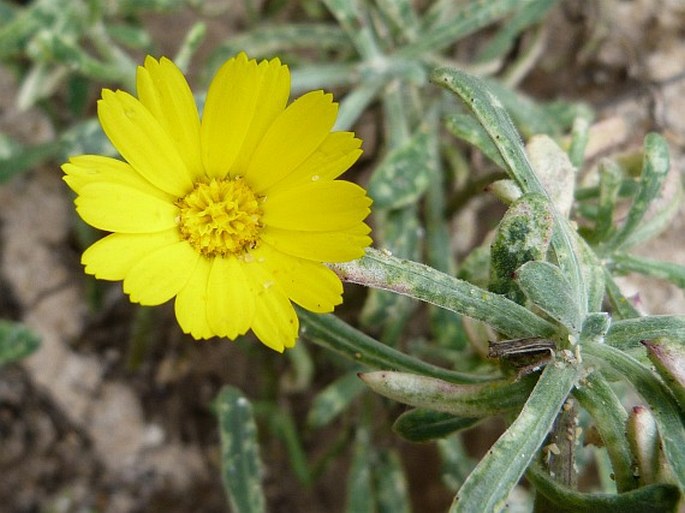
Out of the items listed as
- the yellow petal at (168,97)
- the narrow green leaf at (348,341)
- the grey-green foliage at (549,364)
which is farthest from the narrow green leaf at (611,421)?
the yellow petal at (168,97)

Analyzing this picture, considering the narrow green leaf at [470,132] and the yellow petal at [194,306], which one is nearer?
the yellow petal at [194,306]

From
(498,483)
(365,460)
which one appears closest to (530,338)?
(498,483)

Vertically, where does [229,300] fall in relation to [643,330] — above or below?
above

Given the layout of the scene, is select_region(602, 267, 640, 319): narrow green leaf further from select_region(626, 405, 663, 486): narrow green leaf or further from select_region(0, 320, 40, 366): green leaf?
select_region(0, 320, 40, 366): green leaf

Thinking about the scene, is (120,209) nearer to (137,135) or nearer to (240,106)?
(137,135)

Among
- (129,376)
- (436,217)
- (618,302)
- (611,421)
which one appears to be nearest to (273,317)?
(611,421)

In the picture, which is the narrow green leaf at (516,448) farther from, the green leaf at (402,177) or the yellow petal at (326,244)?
the green leaf at (402,177)
